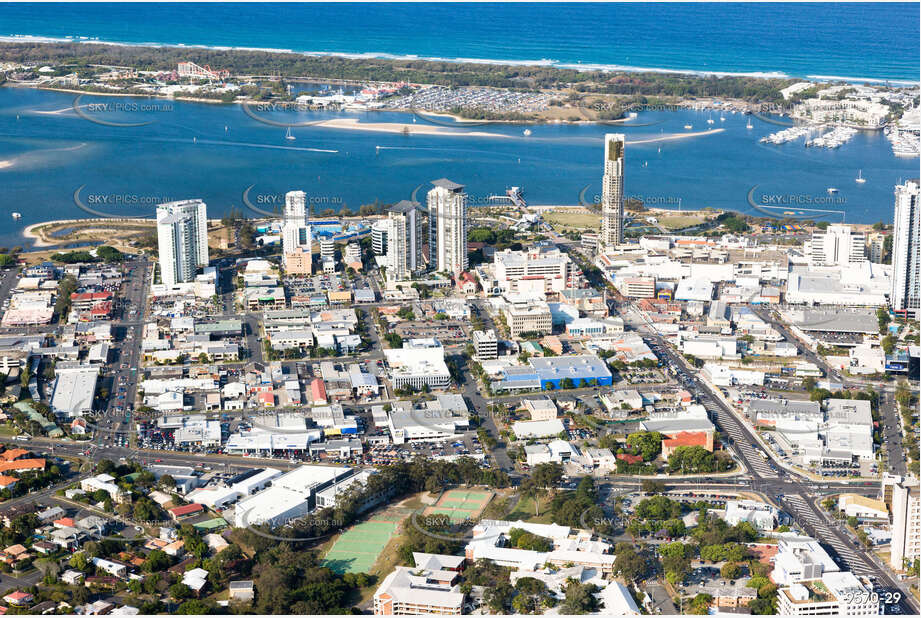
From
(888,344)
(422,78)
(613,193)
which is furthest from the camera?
(422,78)

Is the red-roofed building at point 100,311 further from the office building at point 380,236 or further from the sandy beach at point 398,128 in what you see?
the sandy beach at point 398,128

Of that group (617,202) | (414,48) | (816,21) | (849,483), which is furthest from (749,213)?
(816,21)

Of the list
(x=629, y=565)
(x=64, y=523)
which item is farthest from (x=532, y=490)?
(x=64, y=523)

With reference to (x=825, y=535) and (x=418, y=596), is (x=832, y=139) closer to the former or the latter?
(x=825, y=535)

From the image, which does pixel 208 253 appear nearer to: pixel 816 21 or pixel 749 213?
pixel 749 213

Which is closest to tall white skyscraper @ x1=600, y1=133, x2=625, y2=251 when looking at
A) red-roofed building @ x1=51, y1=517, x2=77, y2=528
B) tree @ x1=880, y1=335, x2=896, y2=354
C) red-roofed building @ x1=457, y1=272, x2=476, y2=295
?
red-roofed building @ x1=457, y1=272, x2=476, y2=295
